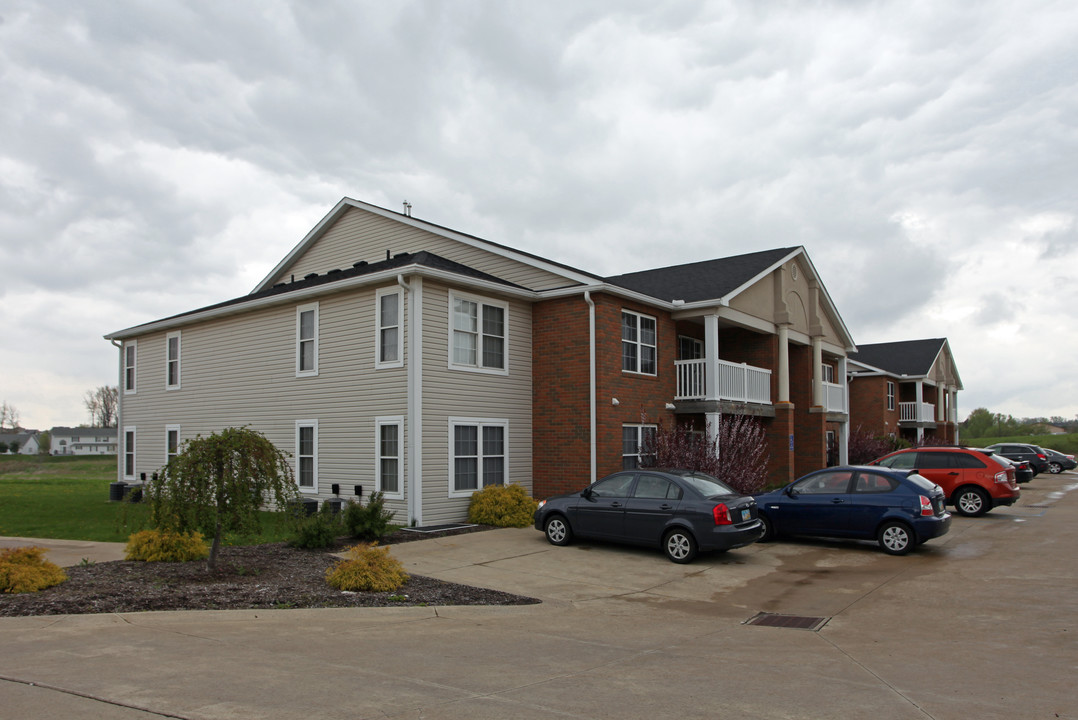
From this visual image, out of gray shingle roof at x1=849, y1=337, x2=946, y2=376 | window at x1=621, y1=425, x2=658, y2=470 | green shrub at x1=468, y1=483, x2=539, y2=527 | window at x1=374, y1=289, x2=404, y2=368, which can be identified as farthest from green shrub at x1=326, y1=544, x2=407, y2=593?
gray shingle roof at x1=849, y1=337, x2=946, y2=376

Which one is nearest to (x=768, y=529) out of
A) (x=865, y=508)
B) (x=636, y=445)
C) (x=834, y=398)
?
(x=865, y=508)

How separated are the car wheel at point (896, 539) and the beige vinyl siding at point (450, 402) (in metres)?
8.34

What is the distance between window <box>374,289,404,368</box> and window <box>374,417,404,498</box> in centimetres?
128

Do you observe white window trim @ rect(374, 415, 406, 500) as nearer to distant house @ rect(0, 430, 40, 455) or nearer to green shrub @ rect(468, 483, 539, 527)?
green shrub @ rect(468, 483, 539, 527)

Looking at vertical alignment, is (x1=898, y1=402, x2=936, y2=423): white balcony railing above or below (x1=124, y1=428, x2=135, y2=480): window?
above

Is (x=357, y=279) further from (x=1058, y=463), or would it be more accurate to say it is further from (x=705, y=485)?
(x=1058, y=463)

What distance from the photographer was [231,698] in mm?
5570

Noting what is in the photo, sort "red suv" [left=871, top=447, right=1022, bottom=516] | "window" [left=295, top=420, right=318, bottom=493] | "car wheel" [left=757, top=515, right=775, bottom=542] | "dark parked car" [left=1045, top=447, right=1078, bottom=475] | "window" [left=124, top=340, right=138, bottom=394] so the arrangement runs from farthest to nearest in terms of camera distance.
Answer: "dark parked car" [left=1045, top=447, right=1078, bottom=475] → "window" [left=124, top=340, right=138, bottom=394] → "red suv" [left=871, top=447, right=1022, bottom=516] → "window" [left=295, top=420, right=318, bottom=493] → "car wheel" [left=757, top=515, right=775, bottom=542]

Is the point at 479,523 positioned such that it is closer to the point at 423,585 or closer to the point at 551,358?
the point at 551,358

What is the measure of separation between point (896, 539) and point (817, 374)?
15008mm

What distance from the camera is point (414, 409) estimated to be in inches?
637

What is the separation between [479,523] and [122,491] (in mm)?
13581

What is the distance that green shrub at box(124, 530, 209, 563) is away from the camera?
38.3 feet

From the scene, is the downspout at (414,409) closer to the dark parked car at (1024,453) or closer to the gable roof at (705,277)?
the gable roof at (705,277)
